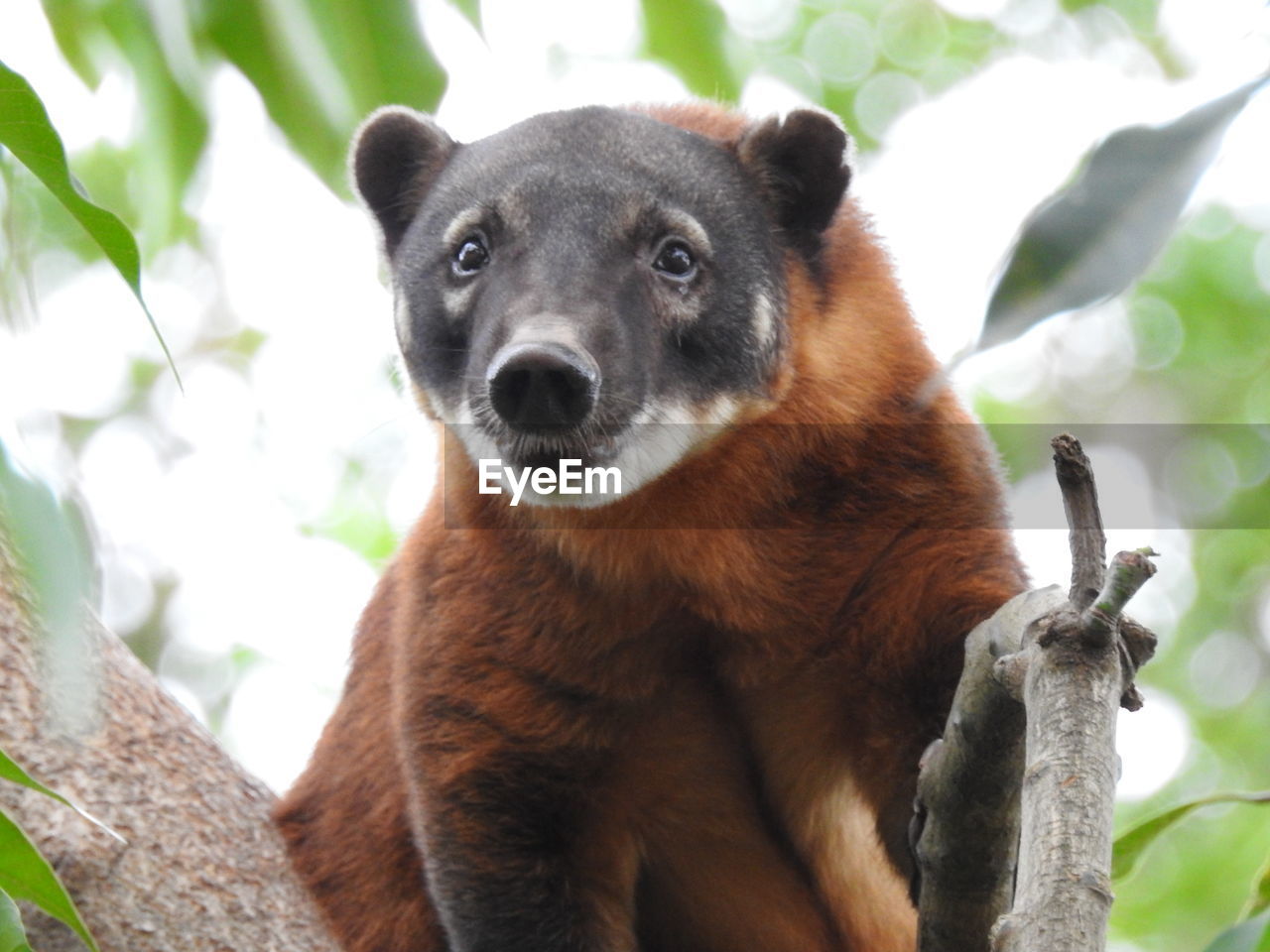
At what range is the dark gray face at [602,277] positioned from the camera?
3.64 metres

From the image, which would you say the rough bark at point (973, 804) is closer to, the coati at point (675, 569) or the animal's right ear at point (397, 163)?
the coati at point (675, 569)

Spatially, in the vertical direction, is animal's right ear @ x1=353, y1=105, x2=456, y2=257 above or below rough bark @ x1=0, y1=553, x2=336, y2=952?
above

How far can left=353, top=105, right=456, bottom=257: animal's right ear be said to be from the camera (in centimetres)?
446

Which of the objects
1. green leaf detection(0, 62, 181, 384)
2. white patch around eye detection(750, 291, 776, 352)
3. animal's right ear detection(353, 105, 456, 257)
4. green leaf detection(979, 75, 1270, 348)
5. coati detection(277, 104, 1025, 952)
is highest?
animal's right ear detection(353, 105, 456, 257)

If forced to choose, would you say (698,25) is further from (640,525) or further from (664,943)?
(664,943)

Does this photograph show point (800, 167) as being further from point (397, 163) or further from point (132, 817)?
point (132, 817)

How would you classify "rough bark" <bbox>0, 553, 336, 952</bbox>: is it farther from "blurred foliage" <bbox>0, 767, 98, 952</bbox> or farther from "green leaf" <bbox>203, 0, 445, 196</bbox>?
"green leaf" <bbox>203, 0, 445, 196</bbox>

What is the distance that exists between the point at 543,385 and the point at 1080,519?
65.4 inches

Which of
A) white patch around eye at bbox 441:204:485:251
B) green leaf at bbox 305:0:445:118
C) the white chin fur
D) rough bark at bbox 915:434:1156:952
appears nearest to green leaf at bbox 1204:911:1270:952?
rough bark at bbox 915:434:1156:952

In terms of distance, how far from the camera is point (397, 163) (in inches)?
179

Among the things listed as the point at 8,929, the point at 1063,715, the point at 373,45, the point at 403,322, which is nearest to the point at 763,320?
the point at 403,322

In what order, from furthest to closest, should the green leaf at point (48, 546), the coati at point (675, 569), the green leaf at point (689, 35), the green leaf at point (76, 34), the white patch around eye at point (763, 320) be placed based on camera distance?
1. the green leaf at point (689, 35)
2. the white patch around eye at point (763, 320)
3. the green leaf at point (76, 34)
4. the coati at point (675, 569)
5. the green leaf at point (48, 546)

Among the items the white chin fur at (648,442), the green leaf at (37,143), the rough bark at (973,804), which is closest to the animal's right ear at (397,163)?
the white chin fur at (648,442)

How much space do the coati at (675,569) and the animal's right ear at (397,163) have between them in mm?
248
